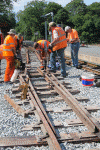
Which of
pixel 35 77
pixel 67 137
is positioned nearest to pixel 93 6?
pixel 35 77

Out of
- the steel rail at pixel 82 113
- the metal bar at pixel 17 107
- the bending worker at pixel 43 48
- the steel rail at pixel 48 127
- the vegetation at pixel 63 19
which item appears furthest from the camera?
the vegetation at pixel 63 19

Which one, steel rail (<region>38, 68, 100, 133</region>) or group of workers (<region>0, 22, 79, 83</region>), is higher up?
group of workers (<region>0, 22, 79, 83</region>)

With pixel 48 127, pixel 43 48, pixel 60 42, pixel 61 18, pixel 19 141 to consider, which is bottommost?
pixel 19 141

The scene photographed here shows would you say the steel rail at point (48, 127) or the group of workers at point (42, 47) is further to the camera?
the group of workers at point (42, 47)

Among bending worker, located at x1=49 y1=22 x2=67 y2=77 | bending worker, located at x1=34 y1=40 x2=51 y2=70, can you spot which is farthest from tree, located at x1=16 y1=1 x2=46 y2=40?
bending worker, located at x1=49 y1=22 x2=67 y2=77

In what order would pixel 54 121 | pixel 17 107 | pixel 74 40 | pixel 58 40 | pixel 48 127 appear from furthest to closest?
pixel 74 40
pixel 58 40
pixel 17 107
pixel 54 121
pixel 48 127

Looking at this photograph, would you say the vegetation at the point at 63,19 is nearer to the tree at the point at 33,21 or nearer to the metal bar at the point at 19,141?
the tree at the point at 33,21

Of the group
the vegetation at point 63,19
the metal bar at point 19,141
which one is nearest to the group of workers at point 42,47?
the metal bar at point 19,141

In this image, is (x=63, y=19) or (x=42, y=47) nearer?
(x=42, y=47)

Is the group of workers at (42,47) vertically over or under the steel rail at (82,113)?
over

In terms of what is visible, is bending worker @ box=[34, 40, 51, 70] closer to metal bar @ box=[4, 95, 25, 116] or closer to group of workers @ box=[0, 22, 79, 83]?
group of workers @ box=[0, 22, 79, 83]

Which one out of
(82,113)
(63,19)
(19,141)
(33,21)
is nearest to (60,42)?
(82,113)

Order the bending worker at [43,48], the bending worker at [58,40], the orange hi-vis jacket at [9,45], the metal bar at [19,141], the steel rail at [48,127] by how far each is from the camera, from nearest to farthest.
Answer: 1. the steel rail at [48,127]
2. the metal bar at [19,141]
3. the orange hi-vis jacket at [9,45]
4. the bending worker at [58,40]
5. the bending worker at [43,48]

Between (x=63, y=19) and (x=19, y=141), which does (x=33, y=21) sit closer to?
(x=63, y=19)
